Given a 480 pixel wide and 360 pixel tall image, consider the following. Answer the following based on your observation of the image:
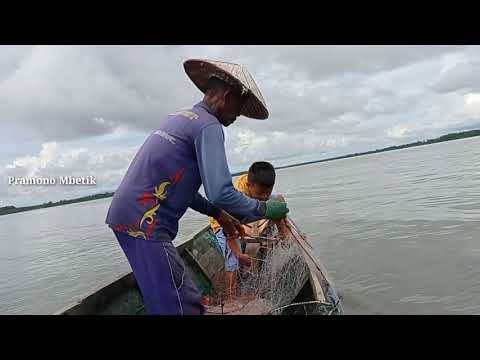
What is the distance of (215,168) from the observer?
185 cm

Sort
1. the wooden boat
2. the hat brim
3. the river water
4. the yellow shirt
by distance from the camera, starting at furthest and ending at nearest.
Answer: the river water
the yellow shirt
the wooden boat
the hat brim

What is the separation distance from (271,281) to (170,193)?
208cm

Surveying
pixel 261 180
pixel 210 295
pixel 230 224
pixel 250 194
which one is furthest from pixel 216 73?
pixel 210 295

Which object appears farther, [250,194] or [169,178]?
[250,194]

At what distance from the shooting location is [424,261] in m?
6.59

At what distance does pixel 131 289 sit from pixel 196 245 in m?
1.50

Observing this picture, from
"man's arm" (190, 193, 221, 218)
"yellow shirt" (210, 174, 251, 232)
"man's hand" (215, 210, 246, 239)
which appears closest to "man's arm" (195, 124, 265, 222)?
"man's arm" (190, 193, 221, 218)

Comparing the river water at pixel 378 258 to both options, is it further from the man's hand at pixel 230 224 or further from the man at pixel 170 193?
the man at pixel 170 193

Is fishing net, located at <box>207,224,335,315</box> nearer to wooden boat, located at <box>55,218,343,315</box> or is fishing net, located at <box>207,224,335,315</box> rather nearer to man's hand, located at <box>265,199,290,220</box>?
wooden boat, located at <box>55,218,343,315</box>

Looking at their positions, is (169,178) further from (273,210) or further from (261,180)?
(261,180)

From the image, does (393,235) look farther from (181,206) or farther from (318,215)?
(181,206)

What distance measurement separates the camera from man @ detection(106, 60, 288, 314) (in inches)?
74.7

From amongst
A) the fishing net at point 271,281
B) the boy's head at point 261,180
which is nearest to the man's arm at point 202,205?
the fishing net at point 271,281
